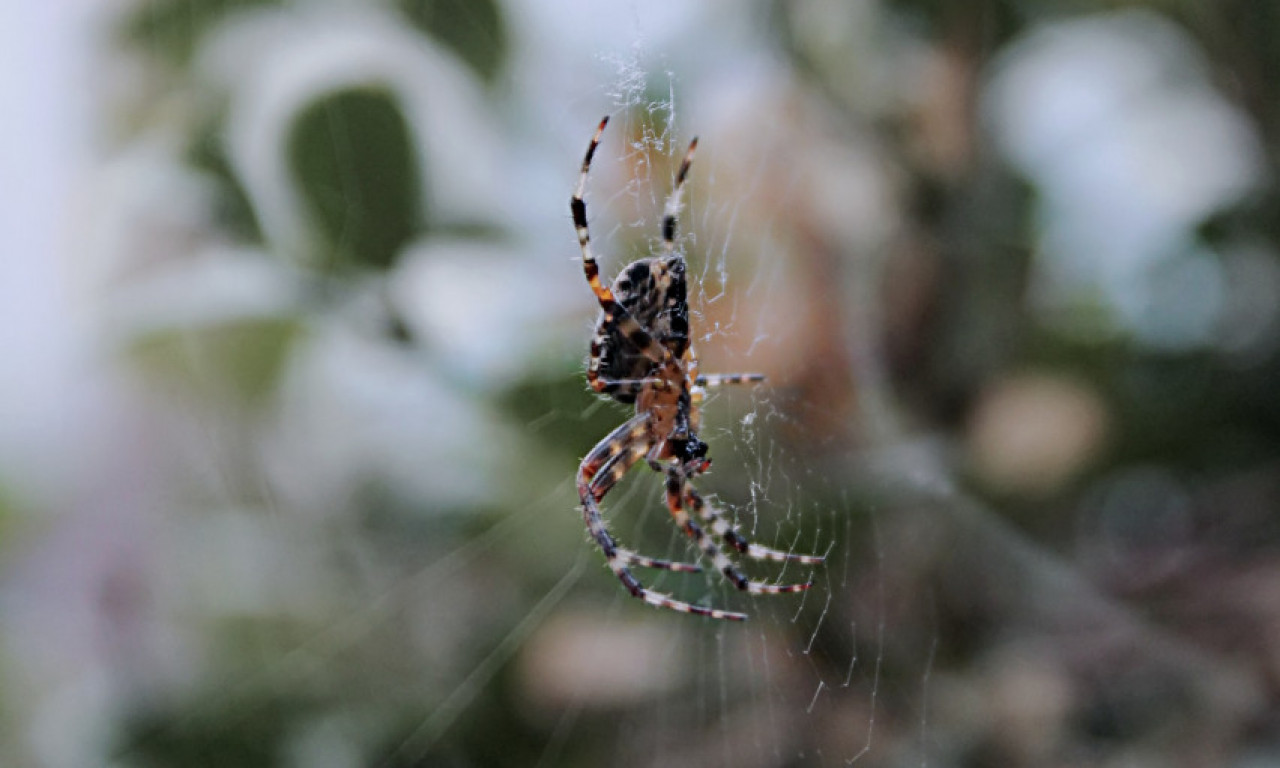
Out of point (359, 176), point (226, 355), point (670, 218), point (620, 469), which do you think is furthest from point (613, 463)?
point (226, 355)

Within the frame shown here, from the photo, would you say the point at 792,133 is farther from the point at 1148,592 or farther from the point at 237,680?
the point at 237,680

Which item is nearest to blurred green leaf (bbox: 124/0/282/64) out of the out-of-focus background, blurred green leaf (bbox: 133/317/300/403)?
the out-of-focus background

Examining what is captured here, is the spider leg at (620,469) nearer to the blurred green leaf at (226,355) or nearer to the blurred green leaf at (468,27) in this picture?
the blurred green leaf at (226,355)

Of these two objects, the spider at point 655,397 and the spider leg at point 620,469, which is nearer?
the spider at point 655,397

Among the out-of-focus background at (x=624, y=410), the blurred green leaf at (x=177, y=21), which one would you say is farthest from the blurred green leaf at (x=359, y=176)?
the blurred green leaf at (x=177, y=21)

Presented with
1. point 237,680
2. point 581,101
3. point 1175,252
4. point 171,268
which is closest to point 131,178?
point 171,268

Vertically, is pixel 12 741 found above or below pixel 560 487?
below
